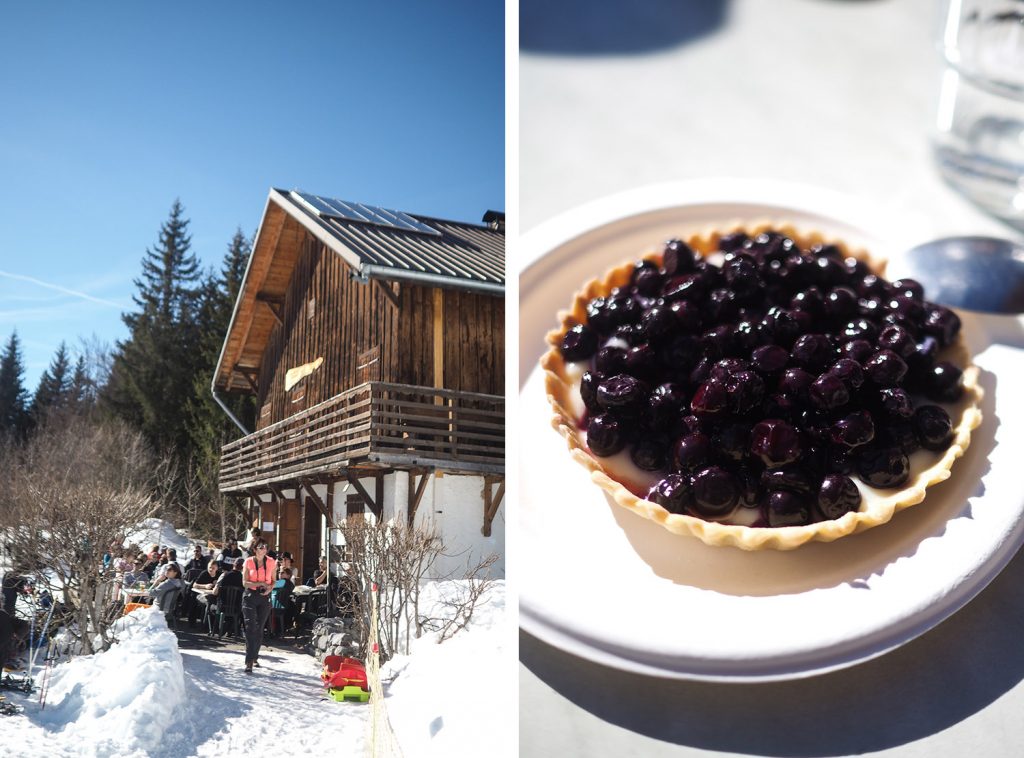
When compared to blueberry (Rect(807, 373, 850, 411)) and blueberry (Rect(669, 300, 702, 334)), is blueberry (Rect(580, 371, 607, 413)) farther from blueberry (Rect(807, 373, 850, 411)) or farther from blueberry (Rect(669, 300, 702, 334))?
blueberry (Rect(807, 373, 850, 411))

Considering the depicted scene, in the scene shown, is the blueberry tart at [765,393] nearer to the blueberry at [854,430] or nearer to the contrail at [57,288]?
the blueberry at [854,430]

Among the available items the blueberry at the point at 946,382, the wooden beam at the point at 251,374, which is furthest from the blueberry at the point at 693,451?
the wooden beam at the point at 251,374

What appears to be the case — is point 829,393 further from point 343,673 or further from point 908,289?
point 343,673

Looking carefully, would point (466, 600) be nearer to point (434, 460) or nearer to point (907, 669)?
point (434, 460)

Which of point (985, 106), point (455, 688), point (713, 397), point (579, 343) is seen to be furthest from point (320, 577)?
point (985, 106)

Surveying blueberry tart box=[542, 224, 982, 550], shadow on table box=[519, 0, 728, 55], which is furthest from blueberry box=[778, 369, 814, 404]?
shadow on table box=[519, 0, 728, 55]

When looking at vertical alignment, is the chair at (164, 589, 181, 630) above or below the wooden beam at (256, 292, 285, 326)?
below
